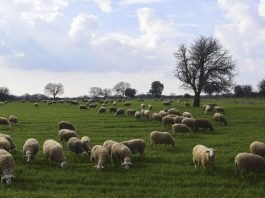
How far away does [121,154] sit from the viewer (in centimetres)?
1739

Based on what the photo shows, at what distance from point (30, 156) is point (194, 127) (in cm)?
1688

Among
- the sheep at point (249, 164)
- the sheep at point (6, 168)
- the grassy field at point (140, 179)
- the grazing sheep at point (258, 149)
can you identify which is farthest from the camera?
the grazing sheep at point (258, 149)

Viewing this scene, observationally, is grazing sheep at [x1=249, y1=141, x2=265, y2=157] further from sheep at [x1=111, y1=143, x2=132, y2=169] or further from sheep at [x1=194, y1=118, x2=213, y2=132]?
sheep at [x1=194, y1=118, x2=213, y2=132]

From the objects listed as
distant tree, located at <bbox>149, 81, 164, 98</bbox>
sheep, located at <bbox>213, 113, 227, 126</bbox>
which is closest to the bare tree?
sheep, located at <bbox>213, 113, 227, 126</bbox>

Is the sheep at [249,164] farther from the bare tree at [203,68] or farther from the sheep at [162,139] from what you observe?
the bare tree at [203,68]

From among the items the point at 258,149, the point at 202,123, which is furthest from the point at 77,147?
the point at 202,123

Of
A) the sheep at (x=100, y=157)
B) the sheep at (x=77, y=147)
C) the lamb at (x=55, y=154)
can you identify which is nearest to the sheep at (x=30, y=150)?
the lamb at (x=55, y=154)

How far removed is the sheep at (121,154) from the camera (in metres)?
16.8

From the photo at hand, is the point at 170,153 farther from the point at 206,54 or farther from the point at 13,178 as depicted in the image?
the point at 206,54

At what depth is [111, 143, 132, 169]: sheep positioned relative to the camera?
1680 centimetres

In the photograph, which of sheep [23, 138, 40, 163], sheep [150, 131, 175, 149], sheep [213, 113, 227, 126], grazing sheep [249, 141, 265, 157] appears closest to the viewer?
sheep [23, 138, 40, 163]

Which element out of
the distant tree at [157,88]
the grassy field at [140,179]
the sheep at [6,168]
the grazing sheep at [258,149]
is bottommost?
the grassy field at [140,179]

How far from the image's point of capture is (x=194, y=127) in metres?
32.0

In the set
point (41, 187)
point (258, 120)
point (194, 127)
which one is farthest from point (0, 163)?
point (258, 120)
